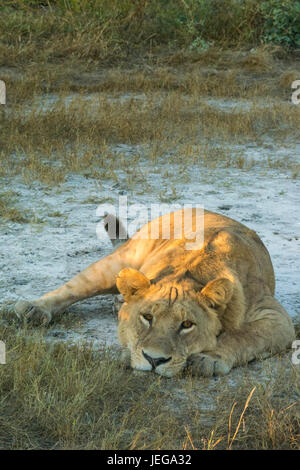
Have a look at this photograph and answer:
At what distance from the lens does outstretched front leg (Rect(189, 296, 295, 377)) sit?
3.52 meters

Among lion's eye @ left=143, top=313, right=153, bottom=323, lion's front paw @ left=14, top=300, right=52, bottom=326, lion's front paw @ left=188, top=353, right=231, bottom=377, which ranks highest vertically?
lion's eye @ left=143, top=313, right=153, bottom=323

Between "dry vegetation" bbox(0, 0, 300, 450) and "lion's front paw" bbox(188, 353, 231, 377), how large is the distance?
0.04 metres

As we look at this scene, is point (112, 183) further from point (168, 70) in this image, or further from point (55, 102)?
point (168, 70)

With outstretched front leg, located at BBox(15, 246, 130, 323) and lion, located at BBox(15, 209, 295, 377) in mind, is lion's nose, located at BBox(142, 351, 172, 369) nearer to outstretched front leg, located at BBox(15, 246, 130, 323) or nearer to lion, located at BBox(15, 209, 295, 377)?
lion, located at BBox(15, 209, 295, 377)

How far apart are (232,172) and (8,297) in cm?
331

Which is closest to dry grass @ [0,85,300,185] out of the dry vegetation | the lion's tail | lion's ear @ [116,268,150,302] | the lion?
the dry vegetation

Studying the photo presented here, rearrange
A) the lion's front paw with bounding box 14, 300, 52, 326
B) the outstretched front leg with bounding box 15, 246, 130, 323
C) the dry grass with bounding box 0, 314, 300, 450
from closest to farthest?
the dry grass with bounding box 0, 314, 300, 450
the lion's front paw with bounding box 14, 300, 52, 326
the outstretched front leg with bounding box 15, 246, 130, 323

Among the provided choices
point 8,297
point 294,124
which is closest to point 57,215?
point 8,297

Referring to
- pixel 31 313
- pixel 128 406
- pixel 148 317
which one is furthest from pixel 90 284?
pixel 128 406

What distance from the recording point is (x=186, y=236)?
419 cm

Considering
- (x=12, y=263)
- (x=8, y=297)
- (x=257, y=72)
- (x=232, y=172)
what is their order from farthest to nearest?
1. (x=257, y=72)
2. (x=232, y=172)
3. (x=12, y=263)
4. (x=8, y=297)

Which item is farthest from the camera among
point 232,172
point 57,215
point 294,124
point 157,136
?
point 294,124

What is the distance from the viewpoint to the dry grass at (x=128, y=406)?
2.98 metres

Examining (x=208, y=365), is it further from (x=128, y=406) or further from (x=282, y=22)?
(x=282, y=22)
